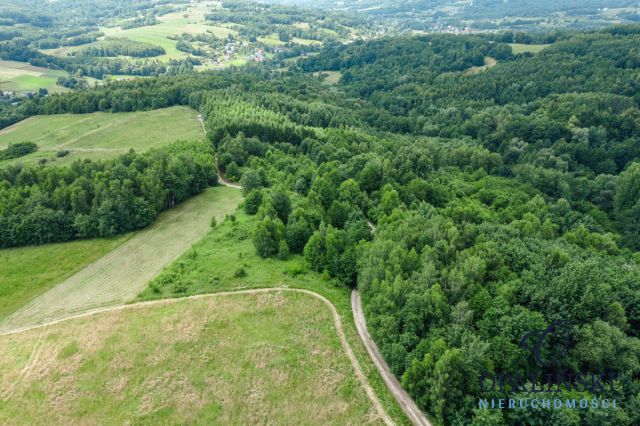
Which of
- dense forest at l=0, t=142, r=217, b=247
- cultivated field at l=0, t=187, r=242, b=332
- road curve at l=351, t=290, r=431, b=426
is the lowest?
road curve at l=351, t=290, r=431, b=426

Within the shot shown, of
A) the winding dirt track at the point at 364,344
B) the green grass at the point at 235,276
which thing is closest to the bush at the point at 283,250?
the green grass at the point at 235,276

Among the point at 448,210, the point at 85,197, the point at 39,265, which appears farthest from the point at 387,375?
the point at 85,197

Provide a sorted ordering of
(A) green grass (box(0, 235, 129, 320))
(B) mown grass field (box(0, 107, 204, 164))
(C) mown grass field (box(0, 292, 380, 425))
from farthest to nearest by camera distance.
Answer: (B) mown grass field (box(0, 107, 204, 164)), (A) green grass (box(0, 235, 129, 320)), (C) mown grass field (box(0, 292, 380, 425))

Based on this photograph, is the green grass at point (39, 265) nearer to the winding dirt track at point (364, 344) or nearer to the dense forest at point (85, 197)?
the dense forest at point (85, 197)

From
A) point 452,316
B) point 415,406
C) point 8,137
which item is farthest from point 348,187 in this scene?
point 8,137

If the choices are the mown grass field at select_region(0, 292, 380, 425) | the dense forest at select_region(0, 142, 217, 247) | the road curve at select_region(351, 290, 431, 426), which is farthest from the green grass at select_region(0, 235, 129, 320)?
the road curve at select_region(351, 290, 431, 426)

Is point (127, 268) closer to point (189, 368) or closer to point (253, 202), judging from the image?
point (253, 202)

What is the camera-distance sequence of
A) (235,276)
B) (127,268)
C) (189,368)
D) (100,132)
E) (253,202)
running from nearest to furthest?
(189,368), (235,276), (127,268), (253,202), (100,132)

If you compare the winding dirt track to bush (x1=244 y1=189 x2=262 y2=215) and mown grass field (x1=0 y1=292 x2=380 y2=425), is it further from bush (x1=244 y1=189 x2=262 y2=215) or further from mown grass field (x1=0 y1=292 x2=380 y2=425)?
bush (x1=244 y1=189 x2=262 y2=215)
